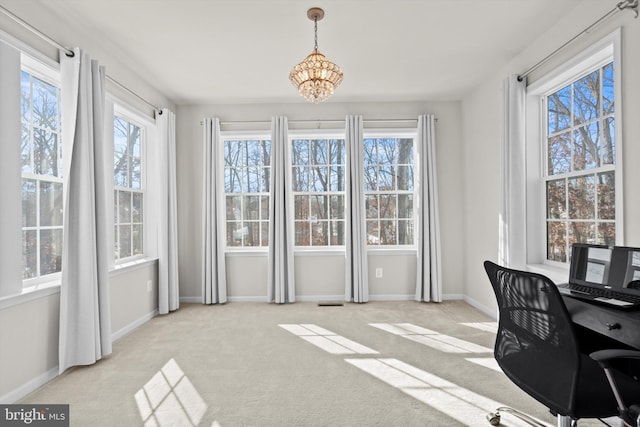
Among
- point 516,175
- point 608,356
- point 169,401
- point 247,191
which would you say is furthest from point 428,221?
point 169,401

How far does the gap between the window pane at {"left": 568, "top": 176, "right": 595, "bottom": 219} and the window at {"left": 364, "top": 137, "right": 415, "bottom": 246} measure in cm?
213

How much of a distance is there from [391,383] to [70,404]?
215 cm

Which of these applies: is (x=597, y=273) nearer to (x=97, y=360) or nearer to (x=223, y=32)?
(x=223, y=32)

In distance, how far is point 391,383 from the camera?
7.91ft

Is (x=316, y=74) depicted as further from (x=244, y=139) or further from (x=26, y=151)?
(x=244, y=139)

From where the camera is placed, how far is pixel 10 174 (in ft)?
7.28

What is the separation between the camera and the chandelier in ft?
8.43

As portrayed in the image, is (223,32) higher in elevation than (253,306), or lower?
higher

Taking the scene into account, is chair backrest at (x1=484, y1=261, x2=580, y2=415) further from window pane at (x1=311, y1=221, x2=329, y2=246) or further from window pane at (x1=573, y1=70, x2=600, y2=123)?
window pane at (x1=311, y1=221, x2=329, y2=246)

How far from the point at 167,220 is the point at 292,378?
8.81 ft

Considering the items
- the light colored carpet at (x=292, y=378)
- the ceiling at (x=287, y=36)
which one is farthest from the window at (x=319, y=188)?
the light colored carpet at (x=292, y=378)

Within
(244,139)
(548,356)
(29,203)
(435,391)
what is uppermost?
(244,139)

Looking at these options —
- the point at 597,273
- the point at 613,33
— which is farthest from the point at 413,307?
the point at 613,33

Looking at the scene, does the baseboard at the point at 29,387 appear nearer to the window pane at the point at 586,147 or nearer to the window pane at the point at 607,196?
the window pane at the point at 607,196
